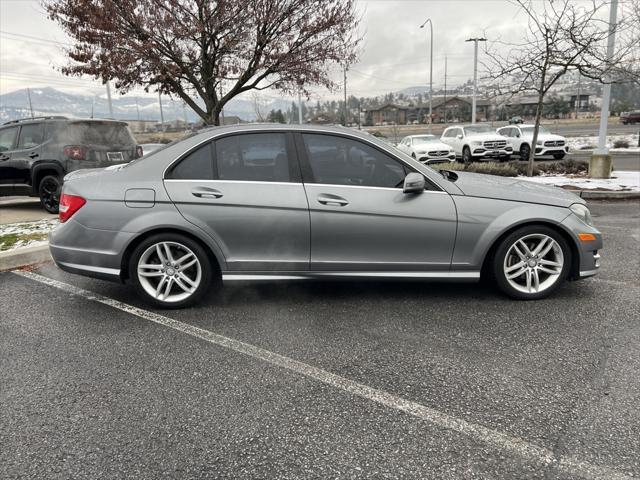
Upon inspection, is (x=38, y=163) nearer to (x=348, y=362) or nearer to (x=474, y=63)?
(x=348, y=362)

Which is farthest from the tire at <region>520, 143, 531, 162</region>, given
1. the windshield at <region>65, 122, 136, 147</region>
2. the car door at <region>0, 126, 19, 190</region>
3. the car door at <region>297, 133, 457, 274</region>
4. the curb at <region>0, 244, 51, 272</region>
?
the curb at <region>0, 244, 51, 272</region>

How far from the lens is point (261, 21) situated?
915cm

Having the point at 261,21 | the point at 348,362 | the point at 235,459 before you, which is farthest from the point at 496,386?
the point at 261,21

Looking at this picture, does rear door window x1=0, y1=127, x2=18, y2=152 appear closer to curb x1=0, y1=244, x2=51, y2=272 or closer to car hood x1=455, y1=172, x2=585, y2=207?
curb x1=0, y1=244, x2=51, y2=272

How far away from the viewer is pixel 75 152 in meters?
8.41

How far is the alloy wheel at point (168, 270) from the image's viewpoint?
408 cm

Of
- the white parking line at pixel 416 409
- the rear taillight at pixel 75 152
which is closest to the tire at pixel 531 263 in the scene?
A: the white parking line at pixel 416 409

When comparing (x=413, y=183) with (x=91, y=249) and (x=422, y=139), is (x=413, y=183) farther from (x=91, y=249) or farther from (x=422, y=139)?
(x=422, y=139)

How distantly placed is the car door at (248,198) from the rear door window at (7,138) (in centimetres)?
653

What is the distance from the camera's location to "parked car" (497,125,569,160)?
1877 centimetres

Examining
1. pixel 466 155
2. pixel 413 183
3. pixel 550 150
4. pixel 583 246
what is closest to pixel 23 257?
pixel 413 183

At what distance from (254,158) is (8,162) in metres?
6.96

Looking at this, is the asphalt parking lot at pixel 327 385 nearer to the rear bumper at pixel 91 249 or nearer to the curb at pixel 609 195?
the rear bumper at pixel 91 249

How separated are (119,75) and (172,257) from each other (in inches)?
275
